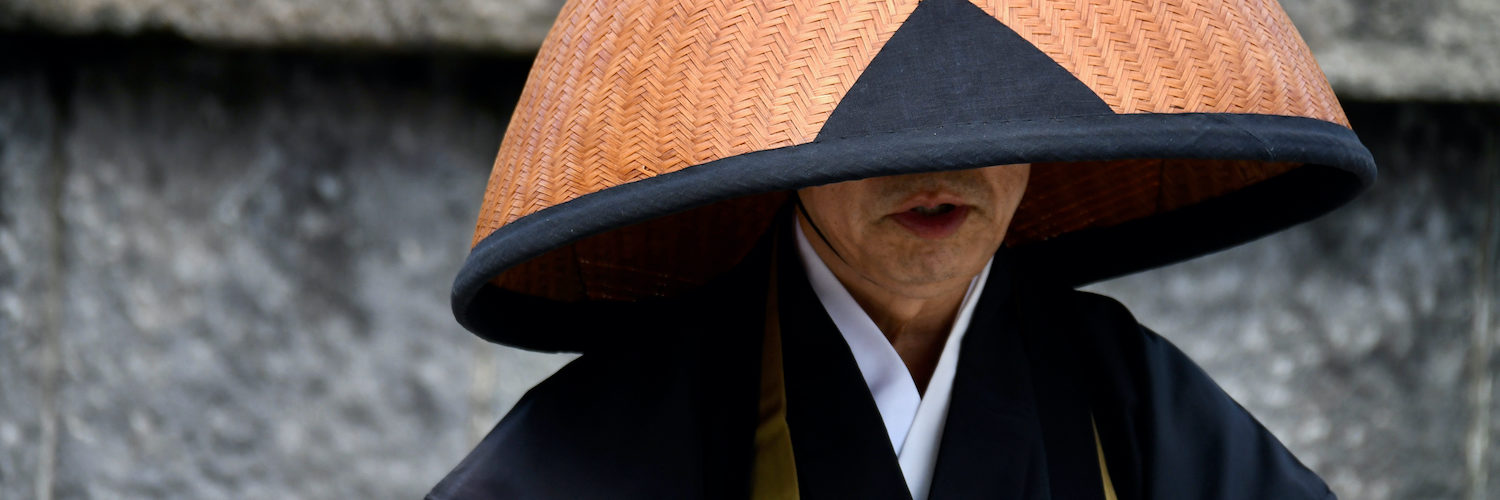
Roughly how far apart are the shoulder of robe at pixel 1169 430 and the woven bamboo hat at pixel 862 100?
29 centimetres

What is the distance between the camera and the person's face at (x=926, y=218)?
3.44 feet

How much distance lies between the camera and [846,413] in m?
1.20

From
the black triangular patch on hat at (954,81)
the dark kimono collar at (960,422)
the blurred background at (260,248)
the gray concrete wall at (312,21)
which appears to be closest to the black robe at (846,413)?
the dark kimono collar at (960,422)

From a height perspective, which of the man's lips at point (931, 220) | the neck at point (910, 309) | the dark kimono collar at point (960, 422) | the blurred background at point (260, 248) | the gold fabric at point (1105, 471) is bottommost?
the gold fabric at point (1105, 471)

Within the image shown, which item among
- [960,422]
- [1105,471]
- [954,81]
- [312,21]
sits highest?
[312,21]

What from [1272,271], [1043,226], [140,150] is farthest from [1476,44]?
[140,150]

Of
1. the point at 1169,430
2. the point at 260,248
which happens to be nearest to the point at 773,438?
the point at 1169,430

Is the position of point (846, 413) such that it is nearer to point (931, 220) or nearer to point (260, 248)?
point (931, 220)

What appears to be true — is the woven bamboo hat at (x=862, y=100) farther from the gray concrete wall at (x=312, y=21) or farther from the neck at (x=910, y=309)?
the gray concrete wall at (x=312, y=21)

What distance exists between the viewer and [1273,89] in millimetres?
939

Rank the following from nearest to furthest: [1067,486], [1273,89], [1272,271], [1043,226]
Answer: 1. [1273,89]
2. [1067,486]
3. [1043,226]
4. [1272,271]

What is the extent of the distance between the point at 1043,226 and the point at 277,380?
1.46 m

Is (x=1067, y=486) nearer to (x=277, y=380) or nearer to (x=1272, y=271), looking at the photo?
(x=1272, y=271)

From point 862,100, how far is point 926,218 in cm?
26
